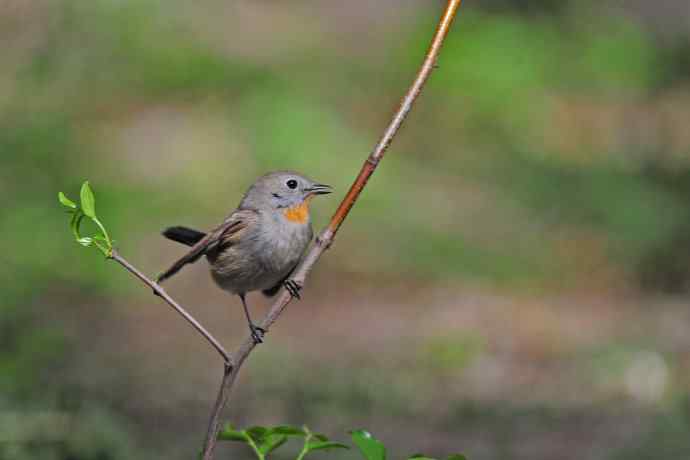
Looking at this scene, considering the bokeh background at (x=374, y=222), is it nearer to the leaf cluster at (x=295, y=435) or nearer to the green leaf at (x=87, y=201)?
the leaf cluster at (x=295, y=435)

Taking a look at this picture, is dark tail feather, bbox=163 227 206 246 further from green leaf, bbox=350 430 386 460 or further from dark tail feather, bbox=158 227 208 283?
green leaf, bbox=350 430 386 460

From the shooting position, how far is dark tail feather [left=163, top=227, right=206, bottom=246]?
323cm

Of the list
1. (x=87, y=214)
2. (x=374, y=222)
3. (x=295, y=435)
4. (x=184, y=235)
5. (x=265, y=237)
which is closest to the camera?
(x=87, y=214)

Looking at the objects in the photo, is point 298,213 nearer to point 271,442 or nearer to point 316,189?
point 316,189

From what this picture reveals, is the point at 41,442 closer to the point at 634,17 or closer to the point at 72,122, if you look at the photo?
the point at 72,122

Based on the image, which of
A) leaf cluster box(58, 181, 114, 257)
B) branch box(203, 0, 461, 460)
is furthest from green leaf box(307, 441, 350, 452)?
leaf cluster box(58, 181, 114, 257)

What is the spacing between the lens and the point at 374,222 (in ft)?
27.6

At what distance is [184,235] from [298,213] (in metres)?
0.56

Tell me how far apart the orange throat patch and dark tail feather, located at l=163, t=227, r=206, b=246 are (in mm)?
374

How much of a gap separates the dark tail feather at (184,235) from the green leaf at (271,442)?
1.01 meters

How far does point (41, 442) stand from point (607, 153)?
645 cm

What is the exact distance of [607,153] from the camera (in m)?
9.41

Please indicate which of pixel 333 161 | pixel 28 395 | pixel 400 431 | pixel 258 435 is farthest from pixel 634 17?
pixel 258 435

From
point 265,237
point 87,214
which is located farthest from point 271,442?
point 265,237
